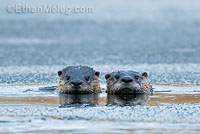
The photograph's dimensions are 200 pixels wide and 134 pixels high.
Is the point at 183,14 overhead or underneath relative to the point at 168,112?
overhead

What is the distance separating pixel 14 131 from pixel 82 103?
2.64 meters

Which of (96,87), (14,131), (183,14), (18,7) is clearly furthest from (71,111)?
(183,14)

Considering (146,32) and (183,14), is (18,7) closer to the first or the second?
(146,32)

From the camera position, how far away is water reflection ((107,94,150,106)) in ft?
35.4

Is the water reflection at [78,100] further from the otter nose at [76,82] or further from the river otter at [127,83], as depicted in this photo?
the river otter at [127,83]

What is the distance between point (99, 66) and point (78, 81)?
474 cm

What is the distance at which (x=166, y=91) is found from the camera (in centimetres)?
1236

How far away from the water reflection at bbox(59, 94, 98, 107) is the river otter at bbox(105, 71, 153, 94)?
1.22ft

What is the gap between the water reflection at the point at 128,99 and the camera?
1080 centimetres

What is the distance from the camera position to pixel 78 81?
12.0 meters
